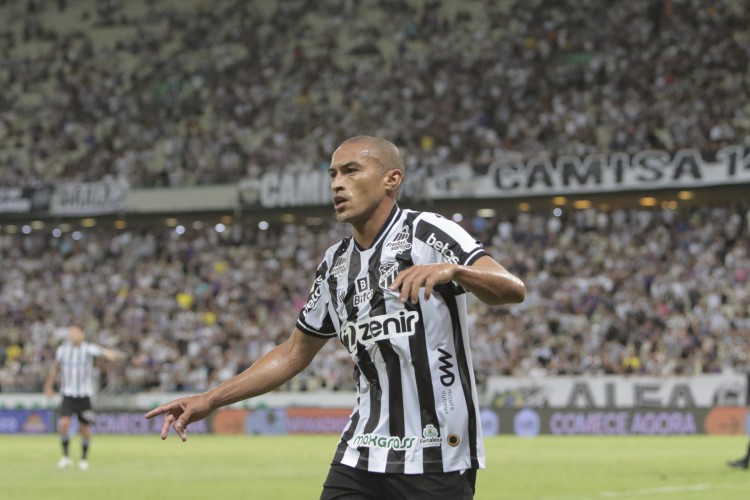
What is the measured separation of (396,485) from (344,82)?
134 feet

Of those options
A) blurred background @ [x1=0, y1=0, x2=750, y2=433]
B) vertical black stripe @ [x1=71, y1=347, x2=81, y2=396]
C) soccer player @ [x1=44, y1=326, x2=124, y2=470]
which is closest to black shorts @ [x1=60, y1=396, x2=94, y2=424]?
soccer player @ [x1=44, y1=326, x2=124, y2=470]

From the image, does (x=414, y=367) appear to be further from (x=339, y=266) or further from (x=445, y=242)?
(x=339, y=266)

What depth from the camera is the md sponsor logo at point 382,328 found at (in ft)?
17.5

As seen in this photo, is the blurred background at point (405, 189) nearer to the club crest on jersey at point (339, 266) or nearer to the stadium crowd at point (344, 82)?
the stadium crowd at point (344, 82)

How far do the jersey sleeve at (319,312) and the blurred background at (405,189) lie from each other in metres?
25.2

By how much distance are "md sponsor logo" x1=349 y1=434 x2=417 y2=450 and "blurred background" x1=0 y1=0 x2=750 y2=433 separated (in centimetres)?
2559

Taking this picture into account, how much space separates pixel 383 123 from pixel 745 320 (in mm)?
15897

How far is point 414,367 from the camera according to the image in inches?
210

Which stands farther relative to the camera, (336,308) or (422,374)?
(336,308)

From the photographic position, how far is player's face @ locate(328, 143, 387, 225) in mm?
5480

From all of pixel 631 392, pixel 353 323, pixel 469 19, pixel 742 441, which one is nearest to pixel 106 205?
pixel 469 19

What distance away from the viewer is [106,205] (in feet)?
148

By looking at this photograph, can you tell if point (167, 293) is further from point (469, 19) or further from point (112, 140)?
point (469, 19)

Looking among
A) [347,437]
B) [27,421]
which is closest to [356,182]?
[347,437]
